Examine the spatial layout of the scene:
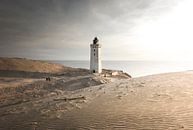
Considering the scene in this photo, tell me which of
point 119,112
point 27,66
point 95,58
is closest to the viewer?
point 119,112

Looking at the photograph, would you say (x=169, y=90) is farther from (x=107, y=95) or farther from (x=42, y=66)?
(x=42, y=66)

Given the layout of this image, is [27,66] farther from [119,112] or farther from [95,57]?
[119,112]

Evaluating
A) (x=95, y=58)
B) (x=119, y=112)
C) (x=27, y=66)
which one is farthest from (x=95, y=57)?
(x=119, y=112)

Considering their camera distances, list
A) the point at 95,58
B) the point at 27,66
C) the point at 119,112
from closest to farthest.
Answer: the point at 119,112 < the point at 95,58 < the point at 27,66

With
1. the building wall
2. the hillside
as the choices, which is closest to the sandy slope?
the building wall

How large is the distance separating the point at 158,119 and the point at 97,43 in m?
34.7

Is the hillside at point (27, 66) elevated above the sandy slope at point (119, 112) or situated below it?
above

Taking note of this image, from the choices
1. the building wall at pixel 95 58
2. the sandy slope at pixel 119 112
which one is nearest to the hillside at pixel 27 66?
the building wall at pixel 95 58

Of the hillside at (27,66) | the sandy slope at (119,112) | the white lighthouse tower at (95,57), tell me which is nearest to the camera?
the sandy slope at (119,112)

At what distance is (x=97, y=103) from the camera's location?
11.0 meters

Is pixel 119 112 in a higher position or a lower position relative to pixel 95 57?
lower

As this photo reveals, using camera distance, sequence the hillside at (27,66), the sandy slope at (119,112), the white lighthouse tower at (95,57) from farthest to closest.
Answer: the hillside at (27,66) → the white lighthouse tower at (95,57) → the sandy slope at (119,112)

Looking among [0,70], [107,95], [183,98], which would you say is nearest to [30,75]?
[0,70]

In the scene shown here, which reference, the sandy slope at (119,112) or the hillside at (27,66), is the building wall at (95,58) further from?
the sandy slope at (119,112)
